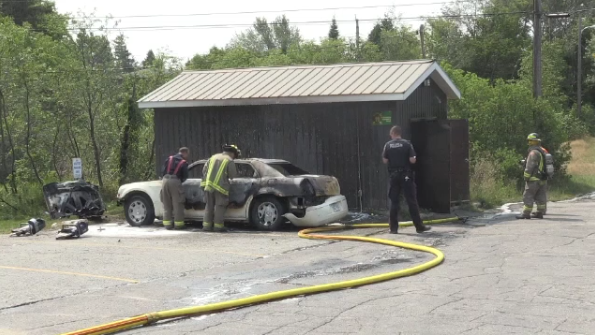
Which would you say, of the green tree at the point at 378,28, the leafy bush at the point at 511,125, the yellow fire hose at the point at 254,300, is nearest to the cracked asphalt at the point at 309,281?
the yellow fire hose at the point at 254,300

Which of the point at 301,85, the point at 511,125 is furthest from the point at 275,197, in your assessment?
the point at 511,125


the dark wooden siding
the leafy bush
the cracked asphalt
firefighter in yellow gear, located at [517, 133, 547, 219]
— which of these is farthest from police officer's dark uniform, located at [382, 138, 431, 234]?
the leafy bush

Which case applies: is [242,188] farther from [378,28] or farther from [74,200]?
[378,28]

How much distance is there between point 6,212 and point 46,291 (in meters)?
11.5

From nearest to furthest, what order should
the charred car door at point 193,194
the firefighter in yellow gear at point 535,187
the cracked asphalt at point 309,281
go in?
the cracked asphalt at point 309,281, the charred car door at point 193,194, the firefighter in yellow gear at point 535,187

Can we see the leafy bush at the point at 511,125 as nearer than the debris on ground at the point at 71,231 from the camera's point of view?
No

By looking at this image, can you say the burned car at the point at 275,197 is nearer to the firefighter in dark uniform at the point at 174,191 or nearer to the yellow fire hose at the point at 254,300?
the firefighter in dark uniform at the point at 174,191

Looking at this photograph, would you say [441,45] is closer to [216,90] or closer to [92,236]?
[216,90]

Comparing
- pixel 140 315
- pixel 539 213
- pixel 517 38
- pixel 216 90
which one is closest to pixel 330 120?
pixel 216 90

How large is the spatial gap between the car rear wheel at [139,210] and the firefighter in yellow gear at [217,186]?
1631 millimetres

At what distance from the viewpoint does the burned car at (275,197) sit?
48.5ft

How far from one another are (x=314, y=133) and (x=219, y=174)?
3.20 metres

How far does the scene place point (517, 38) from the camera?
65.2 metres

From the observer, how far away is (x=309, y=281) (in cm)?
949
